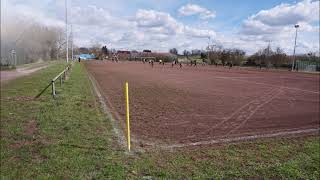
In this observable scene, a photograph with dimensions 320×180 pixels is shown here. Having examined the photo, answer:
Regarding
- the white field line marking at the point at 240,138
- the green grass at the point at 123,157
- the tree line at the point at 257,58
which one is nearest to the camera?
the green grass at the point at 123,157

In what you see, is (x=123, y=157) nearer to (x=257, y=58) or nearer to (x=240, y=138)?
(x=240, y=138)

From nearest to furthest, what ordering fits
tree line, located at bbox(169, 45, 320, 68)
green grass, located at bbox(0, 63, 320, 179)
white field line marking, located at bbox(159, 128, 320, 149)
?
green grass, located at bbox(0, 63, 320, 179)
white field line marking, located at bbox(159, 128, 320, 149)
tree line, located at bbox(169, 45, 320, 68)

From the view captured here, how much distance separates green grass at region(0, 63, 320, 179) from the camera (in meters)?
4.74

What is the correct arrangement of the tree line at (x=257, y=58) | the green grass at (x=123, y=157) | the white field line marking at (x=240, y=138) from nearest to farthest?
the green grass at (x=123, y=157), the white field line marking at (x=240, y=138), the tree line at (x=257, y=58)

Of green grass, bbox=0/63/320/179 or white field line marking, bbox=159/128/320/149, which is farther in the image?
white field line marking, bbox=159/128/320/149

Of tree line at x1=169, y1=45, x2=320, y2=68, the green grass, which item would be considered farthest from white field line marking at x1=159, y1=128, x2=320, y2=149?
tree line at x1=169, y1=45, x2=320, y2=68

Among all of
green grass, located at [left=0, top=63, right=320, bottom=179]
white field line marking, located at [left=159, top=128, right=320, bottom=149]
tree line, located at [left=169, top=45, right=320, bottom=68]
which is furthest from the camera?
tree line, located at [left=169, top=45, right=320, bottom=68]

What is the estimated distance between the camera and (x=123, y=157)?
5.40 meters

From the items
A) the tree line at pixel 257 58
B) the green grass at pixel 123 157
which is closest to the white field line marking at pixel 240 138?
the green grass at pixel 123 157

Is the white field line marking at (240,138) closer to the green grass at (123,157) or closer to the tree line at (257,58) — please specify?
the green grass at (123,157)

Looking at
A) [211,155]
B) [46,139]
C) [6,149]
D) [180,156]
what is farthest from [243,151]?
[6,149]

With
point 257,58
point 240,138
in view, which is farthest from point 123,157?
point 257,58

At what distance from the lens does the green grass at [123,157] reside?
474 centimetres

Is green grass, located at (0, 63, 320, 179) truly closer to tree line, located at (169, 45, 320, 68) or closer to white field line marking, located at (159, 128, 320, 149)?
white field line marking, located at (159, 128, 320, 149)
